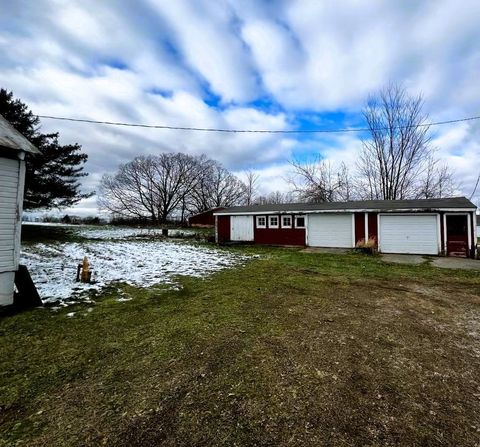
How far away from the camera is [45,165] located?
2003 cm

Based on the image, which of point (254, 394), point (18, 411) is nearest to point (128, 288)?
point (18, 411)

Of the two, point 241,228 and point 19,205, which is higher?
point 19,205

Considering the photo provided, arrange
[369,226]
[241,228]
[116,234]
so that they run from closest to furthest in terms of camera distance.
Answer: [369,226], [241,228], [116,234]

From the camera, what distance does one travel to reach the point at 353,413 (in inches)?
93.3

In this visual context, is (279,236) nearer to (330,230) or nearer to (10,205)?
(330,230)

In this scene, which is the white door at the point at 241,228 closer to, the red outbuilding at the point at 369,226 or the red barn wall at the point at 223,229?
the red outbuilding at the point at 369,226

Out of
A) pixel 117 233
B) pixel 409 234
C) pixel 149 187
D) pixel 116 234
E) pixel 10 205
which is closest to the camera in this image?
pixel 10 205

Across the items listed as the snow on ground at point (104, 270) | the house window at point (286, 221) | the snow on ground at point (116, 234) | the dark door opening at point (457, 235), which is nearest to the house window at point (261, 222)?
the house window at point (286, 221)

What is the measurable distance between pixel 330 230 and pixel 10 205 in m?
14.3

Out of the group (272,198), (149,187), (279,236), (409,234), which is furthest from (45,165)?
(272,198)

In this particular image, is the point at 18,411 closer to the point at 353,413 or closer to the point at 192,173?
the point at 353,413

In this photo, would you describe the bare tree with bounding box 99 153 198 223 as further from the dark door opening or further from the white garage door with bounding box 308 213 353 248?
the dark door opening

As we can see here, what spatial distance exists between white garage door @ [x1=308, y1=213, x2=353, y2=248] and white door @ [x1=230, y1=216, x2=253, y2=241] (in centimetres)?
393

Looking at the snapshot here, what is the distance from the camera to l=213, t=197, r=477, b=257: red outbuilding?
12953 millimetres
